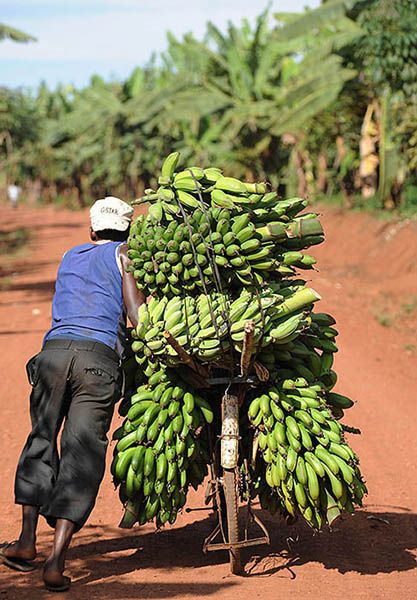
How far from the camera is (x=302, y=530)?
497 cm

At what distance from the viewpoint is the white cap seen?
4.18m

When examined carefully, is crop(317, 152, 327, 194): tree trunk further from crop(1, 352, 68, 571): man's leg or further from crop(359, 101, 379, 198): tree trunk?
crop(1, 352, 68, 571): man's leg

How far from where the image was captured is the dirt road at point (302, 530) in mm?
3770

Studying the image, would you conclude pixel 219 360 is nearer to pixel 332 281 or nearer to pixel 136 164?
pixel 332 281

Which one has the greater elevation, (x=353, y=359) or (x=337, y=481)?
(x=337, y=481)

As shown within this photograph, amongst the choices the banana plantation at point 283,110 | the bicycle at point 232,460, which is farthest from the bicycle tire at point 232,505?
the banana plantation at point 283,110

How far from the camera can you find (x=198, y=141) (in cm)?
3350

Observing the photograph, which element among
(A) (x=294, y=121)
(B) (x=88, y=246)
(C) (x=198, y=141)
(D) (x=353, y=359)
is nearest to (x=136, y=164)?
(C) (x=198, y=141)

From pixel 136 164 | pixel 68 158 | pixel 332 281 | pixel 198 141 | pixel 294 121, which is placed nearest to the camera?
pixel 332 281

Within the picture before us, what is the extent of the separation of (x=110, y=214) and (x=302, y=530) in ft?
7.93

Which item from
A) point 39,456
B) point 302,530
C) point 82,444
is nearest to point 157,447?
point 82,444

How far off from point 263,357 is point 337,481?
2.33 ft

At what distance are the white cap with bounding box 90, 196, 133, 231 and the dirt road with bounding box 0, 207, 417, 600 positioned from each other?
1.85 metres

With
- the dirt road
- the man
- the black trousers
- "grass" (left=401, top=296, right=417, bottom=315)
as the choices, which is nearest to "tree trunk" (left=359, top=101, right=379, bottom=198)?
"grass" (left=401, top=296, right=417, bottom=315)
